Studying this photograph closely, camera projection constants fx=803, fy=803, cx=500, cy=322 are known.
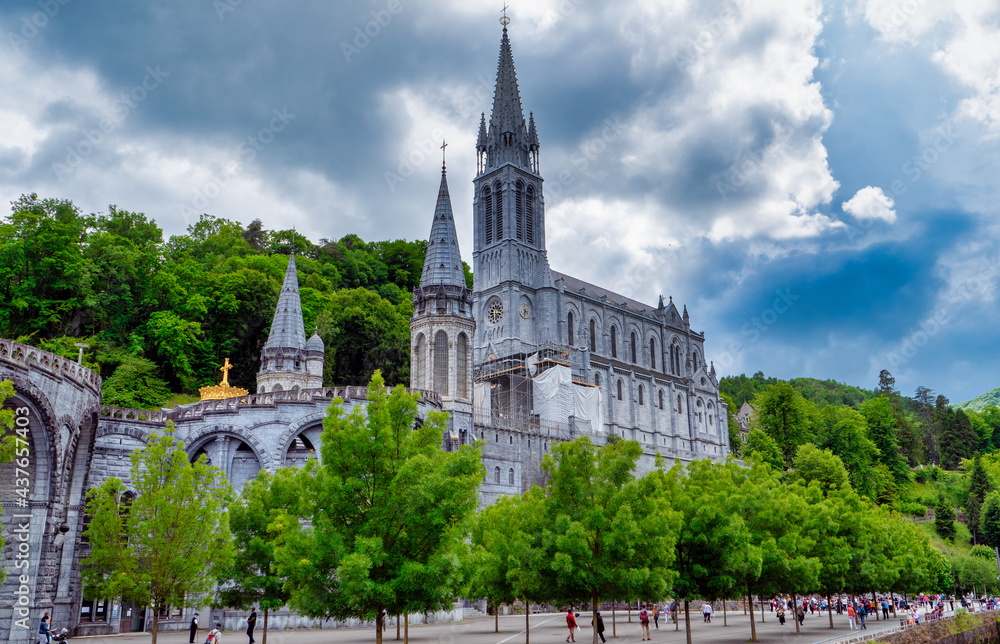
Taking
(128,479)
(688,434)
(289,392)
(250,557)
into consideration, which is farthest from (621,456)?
(688,434)

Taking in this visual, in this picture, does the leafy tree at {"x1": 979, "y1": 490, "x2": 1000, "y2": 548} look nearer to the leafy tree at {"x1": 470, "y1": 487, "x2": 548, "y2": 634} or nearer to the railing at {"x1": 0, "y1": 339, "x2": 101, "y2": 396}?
the leafy tree at {"x1": 470, "y1": 487, "x2": 548, "y2": 634}

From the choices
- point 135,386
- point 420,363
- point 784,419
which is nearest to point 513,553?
point 420,363

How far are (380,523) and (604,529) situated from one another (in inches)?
316

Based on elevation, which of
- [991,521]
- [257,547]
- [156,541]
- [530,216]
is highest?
[530,216]

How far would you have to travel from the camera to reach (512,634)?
30375 millimetres

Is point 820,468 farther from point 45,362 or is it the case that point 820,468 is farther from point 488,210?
point 45,362

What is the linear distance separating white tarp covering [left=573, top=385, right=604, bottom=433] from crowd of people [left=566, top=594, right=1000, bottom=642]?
21017 mm

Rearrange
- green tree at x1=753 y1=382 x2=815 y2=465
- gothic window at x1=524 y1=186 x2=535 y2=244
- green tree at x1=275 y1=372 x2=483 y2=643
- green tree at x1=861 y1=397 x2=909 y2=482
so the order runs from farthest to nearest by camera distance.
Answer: green tree at x1=861 y1=397 x2=909 y2=482 < green tree at x1=753 y1=382 x2=815 y2=465 < gothic window at x1=524 y1=186 x2=535 y2=244 < green tree at x1=275 y1=372 x2=483 y2=643

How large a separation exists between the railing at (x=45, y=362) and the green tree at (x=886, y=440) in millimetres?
91515

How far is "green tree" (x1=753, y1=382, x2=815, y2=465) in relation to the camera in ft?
293

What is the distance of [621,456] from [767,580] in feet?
36.1

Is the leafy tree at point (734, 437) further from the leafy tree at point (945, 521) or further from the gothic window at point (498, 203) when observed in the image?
the gothic window at point (498, 203)

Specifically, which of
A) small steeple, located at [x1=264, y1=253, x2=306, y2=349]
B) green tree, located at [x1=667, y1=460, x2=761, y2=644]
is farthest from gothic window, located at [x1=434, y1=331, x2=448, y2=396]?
green tree, located at [x1=667, y1=460, x2=761, y2=644]

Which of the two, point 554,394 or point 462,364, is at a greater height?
point 554,394
